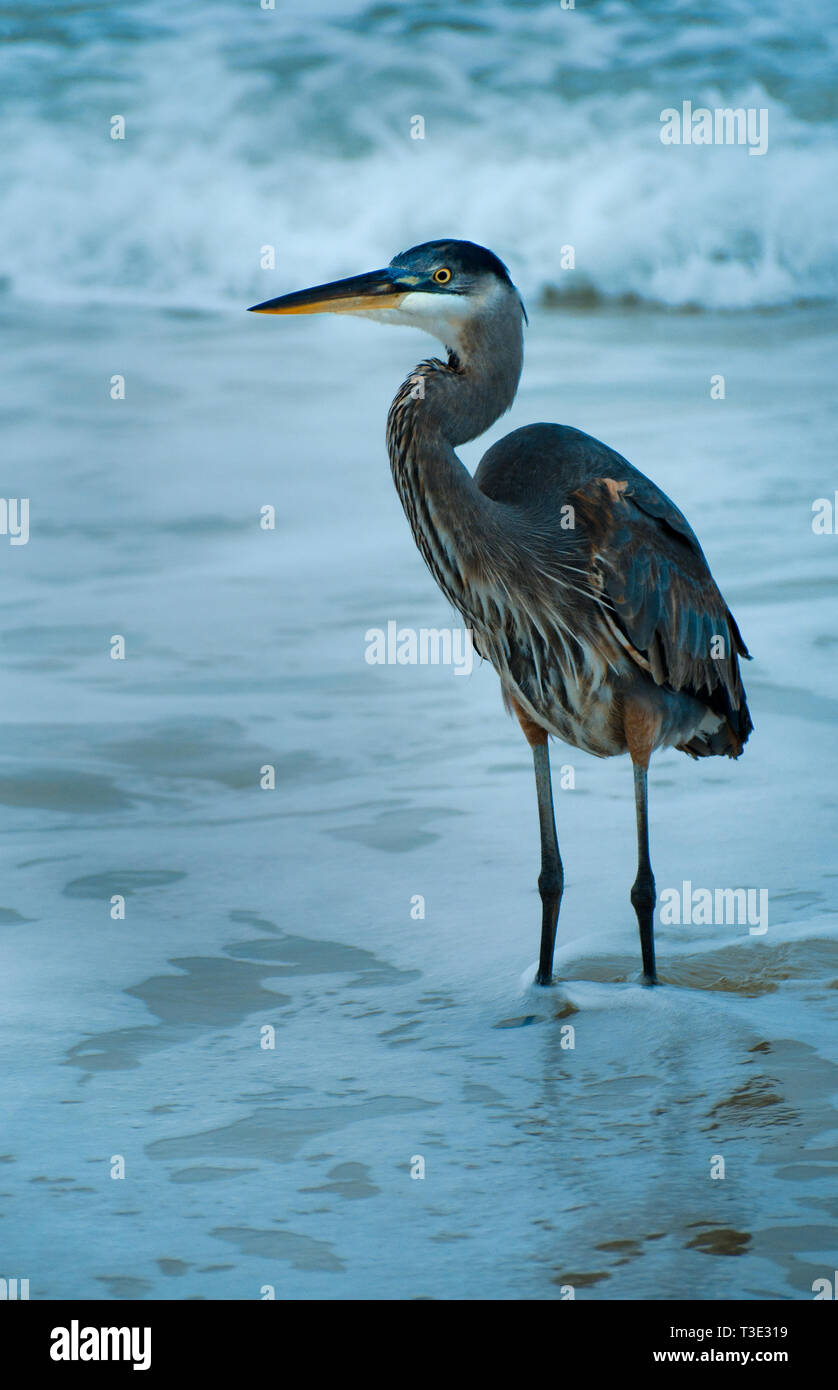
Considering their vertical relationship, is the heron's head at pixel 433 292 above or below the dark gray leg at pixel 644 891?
above

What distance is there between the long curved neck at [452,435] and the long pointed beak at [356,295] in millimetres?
201

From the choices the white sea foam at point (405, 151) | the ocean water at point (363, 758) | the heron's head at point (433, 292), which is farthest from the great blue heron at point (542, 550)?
the white sea foam at point (405, 151)

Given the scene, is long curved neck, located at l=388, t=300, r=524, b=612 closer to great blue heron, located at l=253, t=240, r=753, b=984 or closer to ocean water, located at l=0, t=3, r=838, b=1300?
great blue heron, located at l=253, t=240, r=753, b=984

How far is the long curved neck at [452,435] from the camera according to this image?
4.11 meters

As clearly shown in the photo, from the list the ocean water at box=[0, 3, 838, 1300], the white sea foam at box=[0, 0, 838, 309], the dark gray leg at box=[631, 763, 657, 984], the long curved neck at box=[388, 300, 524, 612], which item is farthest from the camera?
the white sea foam at box=[0, 0, 838, 309]

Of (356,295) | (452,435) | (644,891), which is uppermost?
(356,295)

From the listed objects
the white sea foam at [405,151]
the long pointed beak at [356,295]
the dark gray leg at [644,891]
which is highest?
the white sea foam at [405,151]

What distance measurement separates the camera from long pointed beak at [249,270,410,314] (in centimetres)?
418

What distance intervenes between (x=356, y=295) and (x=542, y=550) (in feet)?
2.72

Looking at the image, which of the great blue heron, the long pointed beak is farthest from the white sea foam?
the long pointed beak

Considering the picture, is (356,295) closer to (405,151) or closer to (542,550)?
(542,550)

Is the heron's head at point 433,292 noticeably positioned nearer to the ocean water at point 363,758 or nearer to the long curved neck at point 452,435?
the long curved neck at point 452,435

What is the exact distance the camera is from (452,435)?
4176 mm

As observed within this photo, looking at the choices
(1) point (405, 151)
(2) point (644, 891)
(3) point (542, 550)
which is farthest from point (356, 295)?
(1) point (405, 151)
